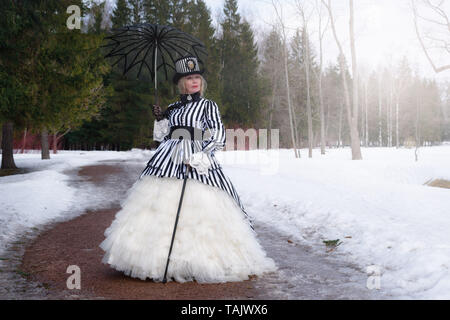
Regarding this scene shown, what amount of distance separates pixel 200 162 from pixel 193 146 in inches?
12.1

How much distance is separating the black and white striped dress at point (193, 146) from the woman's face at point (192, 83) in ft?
0.28

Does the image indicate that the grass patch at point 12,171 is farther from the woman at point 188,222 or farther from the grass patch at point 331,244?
the grass patch at point 331,244

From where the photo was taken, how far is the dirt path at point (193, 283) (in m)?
3.46

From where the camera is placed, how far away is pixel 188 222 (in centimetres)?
372

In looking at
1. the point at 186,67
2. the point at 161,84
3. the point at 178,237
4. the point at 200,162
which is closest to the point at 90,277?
the point at 178,237

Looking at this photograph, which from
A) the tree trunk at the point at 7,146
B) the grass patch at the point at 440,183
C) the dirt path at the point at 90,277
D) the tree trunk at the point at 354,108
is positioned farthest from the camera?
the tree trunk at the point at 354,108

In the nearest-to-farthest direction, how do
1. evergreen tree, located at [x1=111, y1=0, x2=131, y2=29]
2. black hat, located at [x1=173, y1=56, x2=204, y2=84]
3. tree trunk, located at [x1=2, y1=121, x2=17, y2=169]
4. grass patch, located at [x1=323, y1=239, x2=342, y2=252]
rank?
black hat, located at [x1=173, y1=56, x2=204, y2=84], grass patch, located at [x1=323, y1=239, x2=342, y2=252], tree trunk, located at [x1=2, y1=121, x2=17, y2=169], evergreen tree, located at [x1=111, y1=0, x2=131, y2=29]

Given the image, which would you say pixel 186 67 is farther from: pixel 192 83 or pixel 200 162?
pixel 200 162

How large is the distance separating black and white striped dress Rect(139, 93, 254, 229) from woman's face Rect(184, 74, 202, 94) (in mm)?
86

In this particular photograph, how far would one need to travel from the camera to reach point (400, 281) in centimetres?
384

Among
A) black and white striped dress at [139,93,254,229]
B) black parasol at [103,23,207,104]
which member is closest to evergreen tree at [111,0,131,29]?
black parasol at [103,23,207,104]

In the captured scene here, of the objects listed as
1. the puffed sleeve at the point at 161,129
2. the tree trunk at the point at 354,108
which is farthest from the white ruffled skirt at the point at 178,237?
the tree trunk at the point at 354,108

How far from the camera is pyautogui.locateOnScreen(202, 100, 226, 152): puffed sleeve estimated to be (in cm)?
396

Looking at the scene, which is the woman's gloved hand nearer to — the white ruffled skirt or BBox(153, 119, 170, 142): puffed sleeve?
the white ruffled skirt
